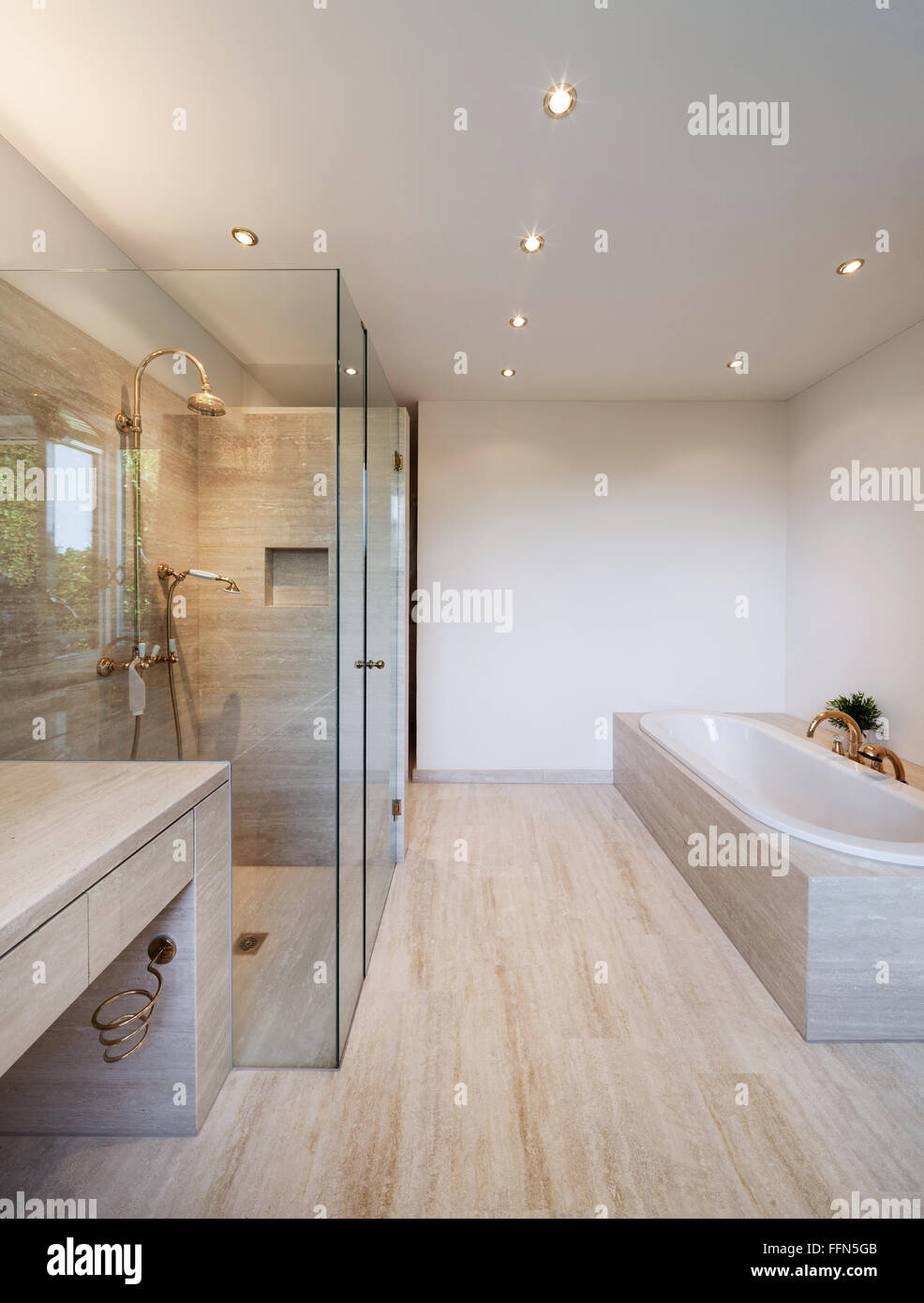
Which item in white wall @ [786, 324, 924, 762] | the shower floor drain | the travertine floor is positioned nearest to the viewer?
the travertine floor

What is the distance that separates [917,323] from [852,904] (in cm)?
273

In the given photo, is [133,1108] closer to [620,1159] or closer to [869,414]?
[620,1159]

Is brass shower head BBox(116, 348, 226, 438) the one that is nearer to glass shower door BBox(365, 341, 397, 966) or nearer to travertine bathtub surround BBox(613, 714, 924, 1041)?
glass shower door BBox(365, 341, 397, 966)

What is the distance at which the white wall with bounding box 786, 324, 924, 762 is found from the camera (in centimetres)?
293

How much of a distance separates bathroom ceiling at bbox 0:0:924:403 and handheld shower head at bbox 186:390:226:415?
0.45 ft

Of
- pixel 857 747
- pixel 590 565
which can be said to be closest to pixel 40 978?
pixel 857 747

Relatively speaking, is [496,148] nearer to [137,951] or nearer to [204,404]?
[204,404]

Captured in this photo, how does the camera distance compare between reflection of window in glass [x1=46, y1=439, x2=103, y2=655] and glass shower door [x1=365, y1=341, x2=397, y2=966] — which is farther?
glass shower door [x1=365, y1=341, x2=397, y2=966]

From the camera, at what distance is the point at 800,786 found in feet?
9.77

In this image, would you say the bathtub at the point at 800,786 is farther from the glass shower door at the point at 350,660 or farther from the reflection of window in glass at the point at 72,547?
the reflection of window in glass at the point at 72,547

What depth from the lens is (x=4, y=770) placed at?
1.38 m

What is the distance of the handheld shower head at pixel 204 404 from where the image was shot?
1.42 metres

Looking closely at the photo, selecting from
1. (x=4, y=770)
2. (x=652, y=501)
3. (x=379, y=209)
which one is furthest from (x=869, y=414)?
(x=4, y=770)

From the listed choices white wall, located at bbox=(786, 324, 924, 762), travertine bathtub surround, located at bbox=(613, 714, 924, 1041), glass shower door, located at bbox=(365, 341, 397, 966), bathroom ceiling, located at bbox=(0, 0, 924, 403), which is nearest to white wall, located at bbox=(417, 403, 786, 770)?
white wall, located at bbox=(786, 324, 924, 762)
